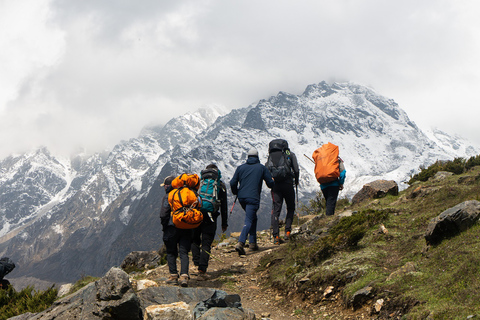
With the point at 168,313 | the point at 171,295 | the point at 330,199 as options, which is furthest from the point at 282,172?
the point at 168,313

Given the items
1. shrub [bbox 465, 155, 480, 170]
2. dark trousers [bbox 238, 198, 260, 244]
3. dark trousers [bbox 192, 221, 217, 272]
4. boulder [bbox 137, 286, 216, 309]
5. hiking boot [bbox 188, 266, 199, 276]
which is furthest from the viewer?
shrub [bbox 465, 155, 480, 170]

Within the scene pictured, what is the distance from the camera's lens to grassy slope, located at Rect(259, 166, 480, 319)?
15.7 ft

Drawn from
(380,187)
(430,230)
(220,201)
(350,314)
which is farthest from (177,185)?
(380,187)

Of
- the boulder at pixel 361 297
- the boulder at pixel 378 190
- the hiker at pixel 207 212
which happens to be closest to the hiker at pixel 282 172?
the hiker at pixel 207 212

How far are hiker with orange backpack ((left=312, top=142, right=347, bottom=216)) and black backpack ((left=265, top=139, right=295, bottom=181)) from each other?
42.5 inches

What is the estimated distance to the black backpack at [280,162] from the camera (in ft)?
37.2

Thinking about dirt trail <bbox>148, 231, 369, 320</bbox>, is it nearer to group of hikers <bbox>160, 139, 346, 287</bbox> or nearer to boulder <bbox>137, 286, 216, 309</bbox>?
group of hikers <bbox>160, 139, 346, 287</bbox>

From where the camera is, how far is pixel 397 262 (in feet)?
21.5

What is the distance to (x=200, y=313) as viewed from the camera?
5.76m

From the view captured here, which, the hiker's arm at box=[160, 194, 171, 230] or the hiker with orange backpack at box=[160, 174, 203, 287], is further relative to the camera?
the hiker's arm at box=[160, 194, 171, 230]

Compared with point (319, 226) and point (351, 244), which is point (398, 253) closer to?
point (351, 244)

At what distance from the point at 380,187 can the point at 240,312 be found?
419 inches

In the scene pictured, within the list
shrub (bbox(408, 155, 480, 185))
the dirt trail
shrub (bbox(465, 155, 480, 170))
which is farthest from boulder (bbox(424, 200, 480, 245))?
shrub (bbox(465, 155, 480, 170))

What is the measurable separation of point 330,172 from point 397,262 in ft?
17.9
